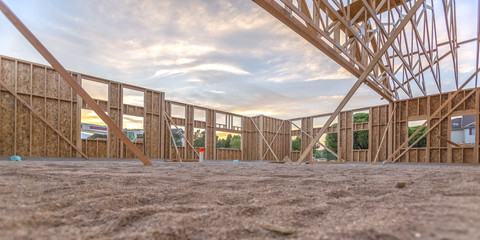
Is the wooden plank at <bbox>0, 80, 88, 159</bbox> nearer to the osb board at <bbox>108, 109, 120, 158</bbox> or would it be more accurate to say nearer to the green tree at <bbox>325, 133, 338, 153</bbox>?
the osb board at <bbox>108, 109, 120, 158</bbox>

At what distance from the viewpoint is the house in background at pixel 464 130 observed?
3553 cm

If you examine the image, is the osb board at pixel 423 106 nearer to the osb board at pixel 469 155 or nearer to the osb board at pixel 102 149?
the osb board at pixel 469 155

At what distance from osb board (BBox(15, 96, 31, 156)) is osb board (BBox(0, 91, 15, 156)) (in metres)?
0.15

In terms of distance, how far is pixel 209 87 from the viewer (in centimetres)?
1953

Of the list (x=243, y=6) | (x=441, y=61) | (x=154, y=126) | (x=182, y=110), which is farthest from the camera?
(x=182, y=110)

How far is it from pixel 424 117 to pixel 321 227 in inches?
609

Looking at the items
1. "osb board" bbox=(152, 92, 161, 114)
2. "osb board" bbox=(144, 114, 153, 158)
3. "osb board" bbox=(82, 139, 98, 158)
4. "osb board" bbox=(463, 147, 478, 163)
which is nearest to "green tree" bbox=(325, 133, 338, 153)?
"osb board" bbox=(463, 147, 478, 163)

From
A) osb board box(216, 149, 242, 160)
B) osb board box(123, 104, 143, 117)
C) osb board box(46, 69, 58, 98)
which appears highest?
osb board box(46, 69, 58, 98)

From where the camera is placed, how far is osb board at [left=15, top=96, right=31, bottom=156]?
10.1 m

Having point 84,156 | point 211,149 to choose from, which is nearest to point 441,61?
point 211,149

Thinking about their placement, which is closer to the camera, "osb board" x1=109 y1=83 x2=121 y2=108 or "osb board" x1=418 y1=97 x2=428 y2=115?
"osb board" x1=109 y1=83 x2=121 y2=108

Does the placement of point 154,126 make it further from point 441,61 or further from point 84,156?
point 441,61

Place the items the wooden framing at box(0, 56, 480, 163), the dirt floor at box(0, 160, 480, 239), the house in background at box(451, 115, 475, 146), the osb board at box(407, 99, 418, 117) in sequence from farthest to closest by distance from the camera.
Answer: the house in background at box(451, 115, 475, 146)
the osb board at box(407, 99, 418, 117)
the wooden framing at box(0, 56, 480, 163)
the dirt floor at box(0, 160, 480, 239)

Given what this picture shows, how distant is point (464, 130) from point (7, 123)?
50.4 m
